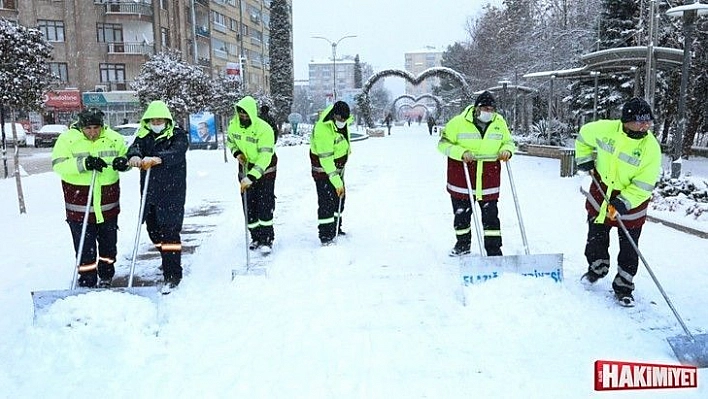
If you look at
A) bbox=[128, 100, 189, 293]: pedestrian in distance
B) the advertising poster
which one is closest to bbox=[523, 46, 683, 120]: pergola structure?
bbox=[128, 100, 189, 293]: pedestrian in distance

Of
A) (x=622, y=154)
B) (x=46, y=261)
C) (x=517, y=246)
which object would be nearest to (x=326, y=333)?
(x=622, y=154)

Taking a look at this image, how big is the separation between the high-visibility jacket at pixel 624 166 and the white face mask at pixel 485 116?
1002 millimetres

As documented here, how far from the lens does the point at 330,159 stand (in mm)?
6848

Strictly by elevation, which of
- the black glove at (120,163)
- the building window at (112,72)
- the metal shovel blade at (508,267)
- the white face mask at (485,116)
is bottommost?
the metal shovel blade at (508,267)

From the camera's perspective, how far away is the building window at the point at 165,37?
144 ft

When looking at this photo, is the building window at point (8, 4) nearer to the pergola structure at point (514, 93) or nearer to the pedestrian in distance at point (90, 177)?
the pergola structure at point (514, 93)

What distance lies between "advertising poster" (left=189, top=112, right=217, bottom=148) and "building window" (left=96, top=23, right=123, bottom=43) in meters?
20.2

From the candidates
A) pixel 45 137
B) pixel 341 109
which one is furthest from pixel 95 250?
pixel 45 137

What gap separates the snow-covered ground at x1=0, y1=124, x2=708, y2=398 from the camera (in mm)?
3709

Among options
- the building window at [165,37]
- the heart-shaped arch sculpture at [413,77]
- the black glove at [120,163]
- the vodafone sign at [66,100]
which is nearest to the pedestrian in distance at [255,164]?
the black glove at [120,163]

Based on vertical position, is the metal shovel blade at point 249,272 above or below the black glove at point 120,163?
below

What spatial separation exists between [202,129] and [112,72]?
20.1 meters

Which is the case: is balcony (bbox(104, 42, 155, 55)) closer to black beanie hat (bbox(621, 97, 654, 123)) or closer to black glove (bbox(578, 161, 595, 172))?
black glove (bbox(578, 161, 595, 172))

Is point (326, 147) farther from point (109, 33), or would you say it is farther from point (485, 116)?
point (109, 33)
